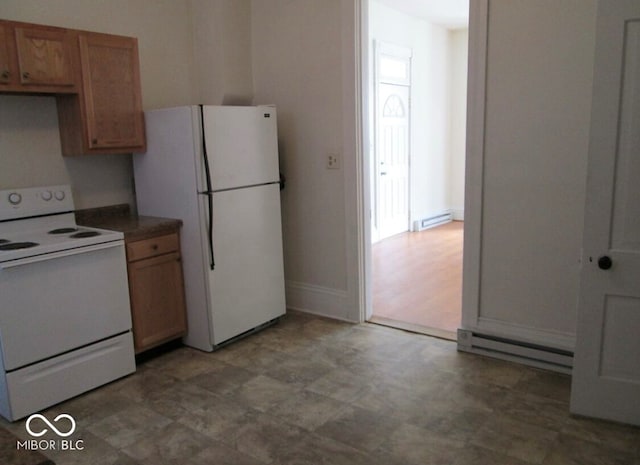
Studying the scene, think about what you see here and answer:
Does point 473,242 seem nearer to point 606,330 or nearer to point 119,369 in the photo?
point 606,330

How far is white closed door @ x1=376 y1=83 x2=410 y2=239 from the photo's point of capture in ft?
21.2

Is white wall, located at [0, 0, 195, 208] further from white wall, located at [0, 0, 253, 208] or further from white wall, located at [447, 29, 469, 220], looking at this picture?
white wall, located at [447, 29, 469, 220]

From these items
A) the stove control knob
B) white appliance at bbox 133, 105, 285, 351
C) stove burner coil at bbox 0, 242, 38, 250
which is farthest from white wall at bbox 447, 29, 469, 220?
stove burner coil at bbox 0, 242, 38, 250

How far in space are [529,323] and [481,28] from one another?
1.74 metres

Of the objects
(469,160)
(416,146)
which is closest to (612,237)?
(469,160)

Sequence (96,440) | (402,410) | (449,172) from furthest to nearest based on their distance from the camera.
A: 1. (449,172)
2. (402,410)
3. (96,440)

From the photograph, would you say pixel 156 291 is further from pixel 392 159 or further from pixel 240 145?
pixel 392 159

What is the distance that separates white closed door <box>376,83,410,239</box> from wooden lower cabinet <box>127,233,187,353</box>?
3544 mm

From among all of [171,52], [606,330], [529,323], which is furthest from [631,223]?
[171,52]

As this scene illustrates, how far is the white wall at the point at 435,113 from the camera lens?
6.93m

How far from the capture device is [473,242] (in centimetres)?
316

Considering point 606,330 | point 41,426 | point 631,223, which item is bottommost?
point 41,426

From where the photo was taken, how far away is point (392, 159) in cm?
674

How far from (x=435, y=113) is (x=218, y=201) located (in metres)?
5.01
